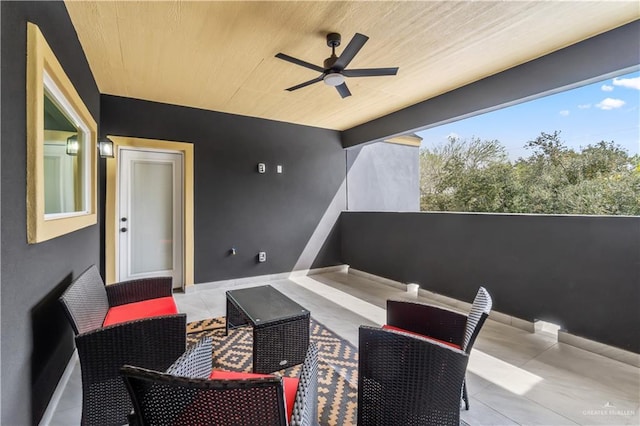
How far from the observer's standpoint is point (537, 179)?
3.95 m

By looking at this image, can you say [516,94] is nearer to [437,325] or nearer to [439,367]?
[437,325]

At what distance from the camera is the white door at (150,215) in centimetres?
404

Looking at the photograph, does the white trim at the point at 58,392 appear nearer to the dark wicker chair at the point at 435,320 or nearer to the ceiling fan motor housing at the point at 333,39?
the dark wicker chair at the point at 435,320

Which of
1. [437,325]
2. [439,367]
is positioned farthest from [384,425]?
[437,325]

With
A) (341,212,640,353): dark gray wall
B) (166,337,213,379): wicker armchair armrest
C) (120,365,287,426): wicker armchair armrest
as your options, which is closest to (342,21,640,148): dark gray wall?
(341,212,640,353): dark gray wall

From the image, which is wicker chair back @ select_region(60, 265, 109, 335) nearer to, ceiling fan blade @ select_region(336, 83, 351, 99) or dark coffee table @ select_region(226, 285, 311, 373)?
dark coffee table @ select_region(226, 285, 311, 373)

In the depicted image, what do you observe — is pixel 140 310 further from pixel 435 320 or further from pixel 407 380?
pixel 435 320

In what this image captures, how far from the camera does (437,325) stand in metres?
1.94

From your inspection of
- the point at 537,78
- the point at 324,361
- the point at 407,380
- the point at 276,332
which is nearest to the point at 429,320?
the point at 407,380

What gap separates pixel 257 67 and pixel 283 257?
10.3 feet

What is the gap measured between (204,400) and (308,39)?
2.72 metres

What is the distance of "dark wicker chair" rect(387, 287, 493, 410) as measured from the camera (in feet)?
5.86

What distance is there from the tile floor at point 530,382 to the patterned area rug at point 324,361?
0.71 feet

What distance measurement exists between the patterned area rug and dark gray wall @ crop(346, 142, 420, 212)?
3.42m
